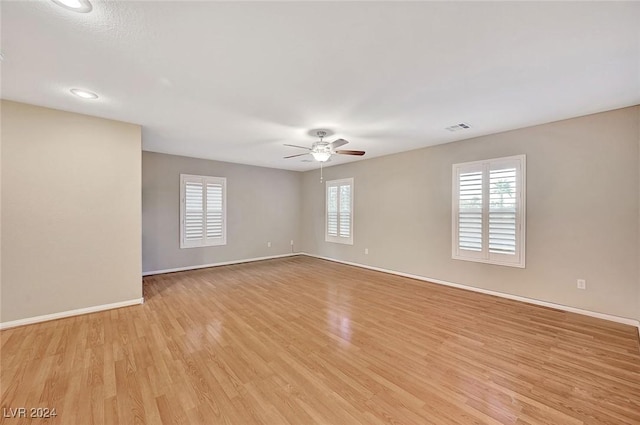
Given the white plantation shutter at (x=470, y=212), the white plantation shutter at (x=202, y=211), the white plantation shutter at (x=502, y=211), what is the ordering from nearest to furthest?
the white plantation shutter at (x=502, y=211)
the white plantation shutter at (x=470, y=212)
the white plantation shutter at (x=202, y=211)

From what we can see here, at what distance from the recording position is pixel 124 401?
5.93 ft

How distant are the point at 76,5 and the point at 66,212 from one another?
269 centimetres

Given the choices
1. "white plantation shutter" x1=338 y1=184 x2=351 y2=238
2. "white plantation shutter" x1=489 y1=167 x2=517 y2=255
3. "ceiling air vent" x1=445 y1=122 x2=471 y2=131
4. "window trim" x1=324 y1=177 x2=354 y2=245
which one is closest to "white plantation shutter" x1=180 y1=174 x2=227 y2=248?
"window trim" x1=324 y1=177 x2=354 y2=245

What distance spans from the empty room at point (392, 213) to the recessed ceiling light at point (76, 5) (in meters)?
0.01

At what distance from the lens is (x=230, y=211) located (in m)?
6.51

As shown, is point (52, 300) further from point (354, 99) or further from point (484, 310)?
point (484, 310)

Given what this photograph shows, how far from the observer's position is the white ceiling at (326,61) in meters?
1.64

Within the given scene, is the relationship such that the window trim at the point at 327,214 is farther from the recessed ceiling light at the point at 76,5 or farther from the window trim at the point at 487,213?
the recessed ceiling light at the point at 76,5

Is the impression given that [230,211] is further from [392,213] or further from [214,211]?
[392,213]

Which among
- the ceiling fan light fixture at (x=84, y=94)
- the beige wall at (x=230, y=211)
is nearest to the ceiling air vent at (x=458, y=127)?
the ceiling fan light fixture at (x=84, y=94)

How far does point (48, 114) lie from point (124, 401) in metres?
3.45

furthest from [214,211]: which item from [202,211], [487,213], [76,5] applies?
[487,213]

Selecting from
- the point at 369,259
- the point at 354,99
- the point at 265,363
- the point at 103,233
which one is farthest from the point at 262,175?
the point at 265,363

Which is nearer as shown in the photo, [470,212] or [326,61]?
[326,61]
